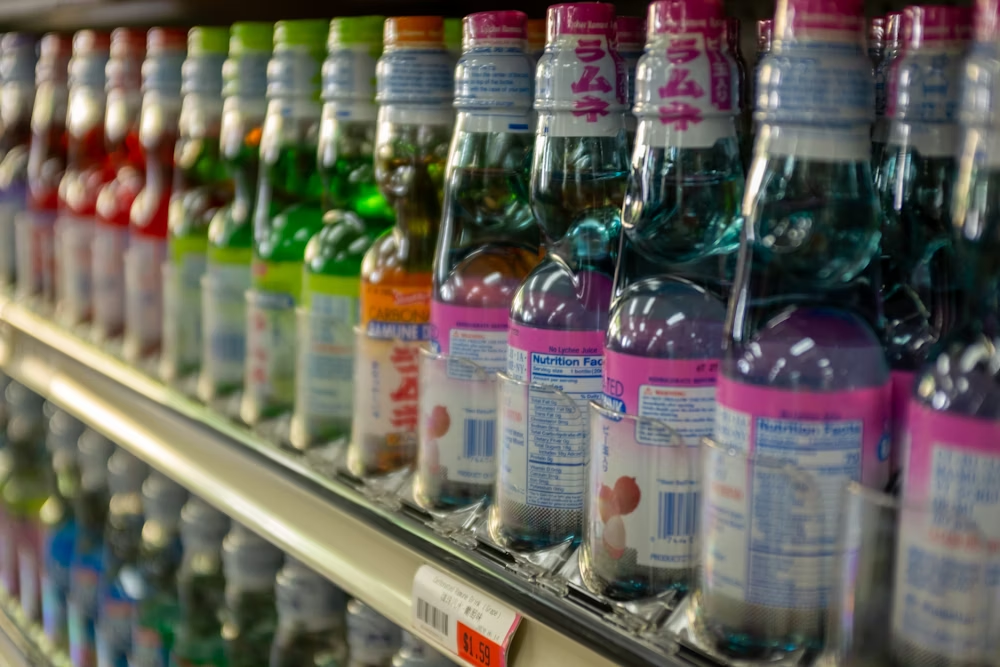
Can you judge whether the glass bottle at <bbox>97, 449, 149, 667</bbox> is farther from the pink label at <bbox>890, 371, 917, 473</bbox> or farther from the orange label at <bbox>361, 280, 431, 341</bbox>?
the pink label at <bbox>890, 371, 917, 473</bbox>

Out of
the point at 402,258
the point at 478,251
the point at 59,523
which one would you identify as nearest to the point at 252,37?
the point at 402,258

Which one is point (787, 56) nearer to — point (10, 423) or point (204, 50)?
point (204, 50)

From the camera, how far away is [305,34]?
4.27 ft

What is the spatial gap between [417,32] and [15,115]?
62.7 inches

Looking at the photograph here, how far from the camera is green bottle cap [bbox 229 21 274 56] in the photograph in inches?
55.8

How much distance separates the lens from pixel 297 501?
1.15 m

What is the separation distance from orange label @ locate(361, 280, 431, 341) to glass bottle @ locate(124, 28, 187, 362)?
0.68m

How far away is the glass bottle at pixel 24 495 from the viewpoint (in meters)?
1.94

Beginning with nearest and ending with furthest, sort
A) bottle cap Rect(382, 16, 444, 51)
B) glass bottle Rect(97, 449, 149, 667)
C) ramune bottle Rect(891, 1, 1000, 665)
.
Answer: ramune bottle Rect(891, 1, 1000, 665) → bottle cap Rect(382, 16, 444, 51) → glass bottle Rect(97, 449, 149, 667)

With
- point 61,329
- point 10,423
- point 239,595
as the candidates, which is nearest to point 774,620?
point 239,595

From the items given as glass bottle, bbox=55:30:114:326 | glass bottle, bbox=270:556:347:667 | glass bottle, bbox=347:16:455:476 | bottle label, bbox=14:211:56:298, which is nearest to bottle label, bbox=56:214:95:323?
glass bottle, bbox=55:30:114:326

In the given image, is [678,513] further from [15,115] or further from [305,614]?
[15,115]

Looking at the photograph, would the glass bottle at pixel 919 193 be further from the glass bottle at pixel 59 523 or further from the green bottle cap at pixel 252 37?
the glass bottle at pixel 59 523

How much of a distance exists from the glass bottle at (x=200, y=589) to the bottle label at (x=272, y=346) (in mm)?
429
